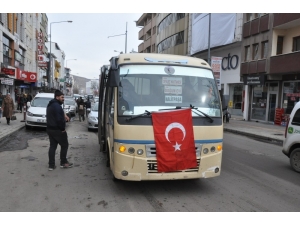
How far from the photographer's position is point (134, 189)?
545 cm

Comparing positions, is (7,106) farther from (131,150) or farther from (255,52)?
(255,52)

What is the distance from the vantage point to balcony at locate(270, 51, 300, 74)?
700 inches

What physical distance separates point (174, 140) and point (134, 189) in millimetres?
1299

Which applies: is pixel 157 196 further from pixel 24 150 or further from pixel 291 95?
pixel 291 95

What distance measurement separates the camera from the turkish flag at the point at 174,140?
4957 millimetres

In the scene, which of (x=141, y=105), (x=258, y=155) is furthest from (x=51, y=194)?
(x=258, y=155)

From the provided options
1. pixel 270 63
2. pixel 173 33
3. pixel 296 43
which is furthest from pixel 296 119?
pixel 173 33

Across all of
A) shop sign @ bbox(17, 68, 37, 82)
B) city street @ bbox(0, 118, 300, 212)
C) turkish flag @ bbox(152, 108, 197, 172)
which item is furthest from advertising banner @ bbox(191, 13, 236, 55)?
turkish flag @ bbox(152, 108, 197, 172)

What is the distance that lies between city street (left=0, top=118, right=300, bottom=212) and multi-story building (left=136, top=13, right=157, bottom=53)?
45015 mm

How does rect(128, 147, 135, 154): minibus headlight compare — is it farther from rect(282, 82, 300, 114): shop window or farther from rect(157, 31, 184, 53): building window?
rect(157, 31, 184, 53): building window

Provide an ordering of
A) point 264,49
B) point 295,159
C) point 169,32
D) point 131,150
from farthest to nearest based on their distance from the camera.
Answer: point 169,32 → point 264,49 → point 295,159 → point 131,150

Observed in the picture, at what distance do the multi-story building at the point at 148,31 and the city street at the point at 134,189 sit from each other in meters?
45.0

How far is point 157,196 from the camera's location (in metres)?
5.11

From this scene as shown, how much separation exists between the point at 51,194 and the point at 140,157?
1.77 meters
